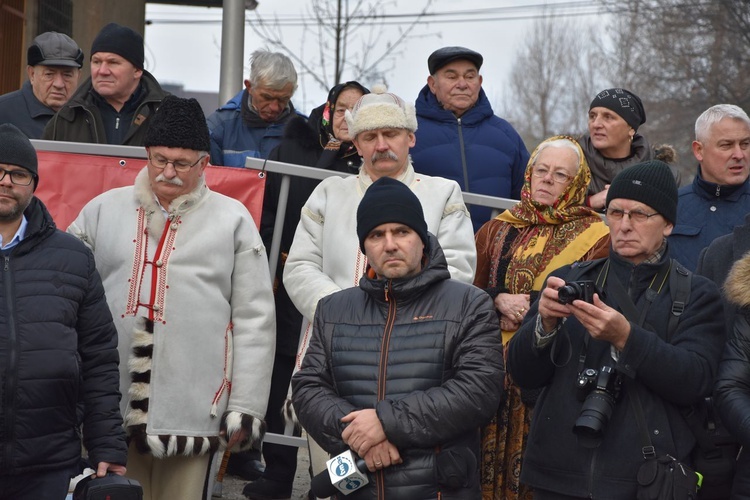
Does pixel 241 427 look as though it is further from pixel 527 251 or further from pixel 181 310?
pixel 527 251

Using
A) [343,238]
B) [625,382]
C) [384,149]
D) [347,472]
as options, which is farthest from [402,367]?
[384,149]

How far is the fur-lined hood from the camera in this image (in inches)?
171

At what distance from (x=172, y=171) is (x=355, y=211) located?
81cm

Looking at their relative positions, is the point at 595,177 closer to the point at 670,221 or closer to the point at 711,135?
the point at 711,135

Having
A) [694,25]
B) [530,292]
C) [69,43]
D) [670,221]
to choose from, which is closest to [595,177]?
[530,292]

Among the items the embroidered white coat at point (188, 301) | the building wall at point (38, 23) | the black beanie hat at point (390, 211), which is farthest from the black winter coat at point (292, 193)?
the building wall at point (38, 23)

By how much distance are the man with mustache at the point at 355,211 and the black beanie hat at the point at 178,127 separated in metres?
0.60

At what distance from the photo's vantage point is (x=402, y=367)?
165 inches

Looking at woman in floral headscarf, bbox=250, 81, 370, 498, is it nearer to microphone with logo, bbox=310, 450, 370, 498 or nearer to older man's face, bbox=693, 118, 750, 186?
older man's face, bbox=693, 118, 750, 186

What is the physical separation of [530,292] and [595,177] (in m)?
1.26

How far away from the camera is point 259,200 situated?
19.3ft

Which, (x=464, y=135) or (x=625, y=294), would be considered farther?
(x=464, y=135)

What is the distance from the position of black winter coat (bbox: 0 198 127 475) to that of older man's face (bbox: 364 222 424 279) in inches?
41.4

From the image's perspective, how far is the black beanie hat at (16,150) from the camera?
445cm
